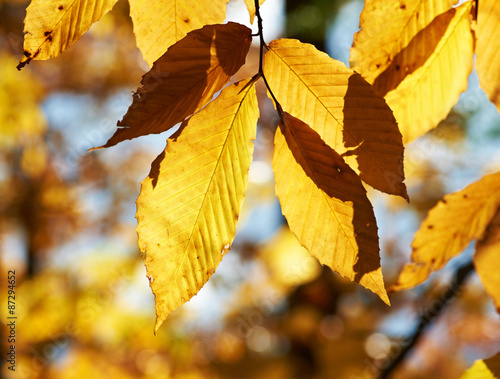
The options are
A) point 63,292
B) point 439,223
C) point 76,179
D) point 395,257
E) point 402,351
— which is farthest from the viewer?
point 76,179

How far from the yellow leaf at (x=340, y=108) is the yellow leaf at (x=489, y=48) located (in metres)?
0.12

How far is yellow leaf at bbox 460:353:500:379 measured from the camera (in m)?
0.40

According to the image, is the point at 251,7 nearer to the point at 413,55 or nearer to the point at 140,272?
the point at 413,55

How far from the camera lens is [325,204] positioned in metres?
0.34

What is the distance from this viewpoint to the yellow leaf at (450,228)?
464 millimetres

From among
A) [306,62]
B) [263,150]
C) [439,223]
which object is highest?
[263,150]

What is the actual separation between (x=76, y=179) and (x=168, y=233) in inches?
174

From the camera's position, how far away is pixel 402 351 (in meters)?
1.10

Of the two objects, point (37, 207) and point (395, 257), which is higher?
point (37, 207)

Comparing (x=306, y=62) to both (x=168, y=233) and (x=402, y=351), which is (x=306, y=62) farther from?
(x=402, y=351)

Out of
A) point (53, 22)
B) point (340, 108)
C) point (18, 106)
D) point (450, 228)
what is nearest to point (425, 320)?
point (450, 228)

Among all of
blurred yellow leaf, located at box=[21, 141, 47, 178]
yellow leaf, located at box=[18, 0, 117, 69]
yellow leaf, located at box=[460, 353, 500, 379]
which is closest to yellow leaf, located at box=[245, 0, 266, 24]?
yellow leaf, located at box=[18, 0, 117, 69]

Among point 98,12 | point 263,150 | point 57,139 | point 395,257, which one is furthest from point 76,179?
point 98,12

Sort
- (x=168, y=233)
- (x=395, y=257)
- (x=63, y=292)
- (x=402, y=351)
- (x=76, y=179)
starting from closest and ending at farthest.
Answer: (x=168, y=233), (x=402, y=351), (x=63, y=292), (x=395, y=257), (x=76, y=179)
